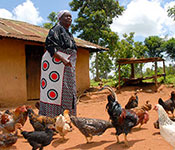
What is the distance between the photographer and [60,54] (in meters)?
4.12

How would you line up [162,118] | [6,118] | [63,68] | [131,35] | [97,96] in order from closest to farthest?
[162,118] < [6,118] < [63,68] < [97,96] < [131,35]

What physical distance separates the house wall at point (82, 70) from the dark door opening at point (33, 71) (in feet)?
7.29

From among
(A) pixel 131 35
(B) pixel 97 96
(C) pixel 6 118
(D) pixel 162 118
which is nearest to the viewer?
(D) pixel 162 118

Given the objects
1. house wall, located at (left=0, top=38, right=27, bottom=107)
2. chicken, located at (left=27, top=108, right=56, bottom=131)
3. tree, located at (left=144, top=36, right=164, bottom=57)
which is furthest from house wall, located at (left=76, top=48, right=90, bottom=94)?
tree, located at (left=144, top=36, right=164, bottom=57)

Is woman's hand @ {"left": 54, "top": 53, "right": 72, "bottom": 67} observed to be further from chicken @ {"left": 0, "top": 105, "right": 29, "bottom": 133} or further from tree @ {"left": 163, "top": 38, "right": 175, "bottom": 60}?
tree @ {"left": 163, "top": 38, "right": 175, "bottom": 60}

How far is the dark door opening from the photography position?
10461 millimetres

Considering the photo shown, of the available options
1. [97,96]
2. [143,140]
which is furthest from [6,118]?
[97,96]

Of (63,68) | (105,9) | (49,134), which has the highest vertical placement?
(105,9)

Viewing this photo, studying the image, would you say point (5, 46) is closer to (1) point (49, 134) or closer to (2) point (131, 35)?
(1) point (49, 134)

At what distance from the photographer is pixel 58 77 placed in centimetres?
428

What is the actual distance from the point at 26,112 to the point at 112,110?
86.3 inches

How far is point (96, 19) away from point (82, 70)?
10.4 meters

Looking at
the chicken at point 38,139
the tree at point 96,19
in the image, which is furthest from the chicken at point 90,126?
the tree at point 96,19

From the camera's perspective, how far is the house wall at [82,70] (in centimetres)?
1113
